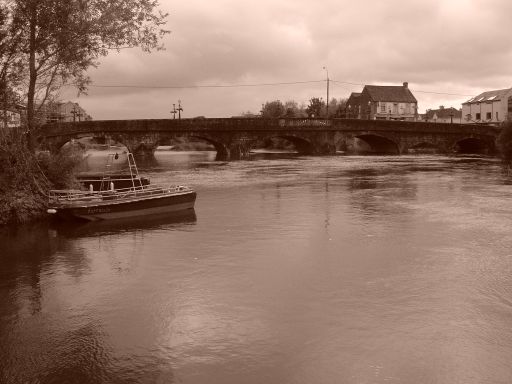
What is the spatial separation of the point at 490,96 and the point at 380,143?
1422 inches

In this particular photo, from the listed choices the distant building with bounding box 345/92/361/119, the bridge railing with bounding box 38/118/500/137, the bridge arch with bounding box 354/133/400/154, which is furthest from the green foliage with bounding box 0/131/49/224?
the distant building with bounding box 345/92/361/119

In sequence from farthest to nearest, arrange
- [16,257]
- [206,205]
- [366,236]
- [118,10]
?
[206,205], [118,10], [366,236], [16,257]

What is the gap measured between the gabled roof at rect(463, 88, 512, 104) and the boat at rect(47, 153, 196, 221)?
95.6m

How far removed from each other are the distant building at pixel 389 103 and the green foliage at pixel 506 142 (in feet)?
209

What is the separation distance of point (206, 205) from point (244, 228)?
735cm

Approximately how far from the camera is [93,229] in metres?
23.9

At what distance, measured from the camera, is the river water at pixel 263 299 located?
10.5m

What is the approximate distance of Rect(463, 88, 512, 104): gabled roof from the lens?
106m

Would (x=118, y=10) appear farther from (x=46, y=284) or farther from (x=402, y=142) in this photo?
(x=402, y=142)

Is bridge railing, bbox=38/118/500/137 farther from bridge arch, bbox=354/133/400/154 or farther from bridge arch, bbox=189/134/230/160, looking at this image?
bridge arch, bbox=354/133/400/154

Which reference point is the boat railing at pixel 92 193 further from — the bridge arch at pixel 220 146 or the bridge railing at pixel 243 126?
the bridge arch at pixel 220 146

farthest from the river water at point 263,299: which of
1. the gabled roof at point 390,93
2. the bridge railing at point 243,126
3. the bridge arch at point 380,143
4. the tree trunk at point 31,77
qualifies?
the gabled roof at point 390,93

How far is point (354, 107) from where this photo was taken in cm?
12850

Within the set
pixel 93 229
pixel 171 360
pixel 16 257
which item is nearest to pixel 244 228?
pixel 93 229
